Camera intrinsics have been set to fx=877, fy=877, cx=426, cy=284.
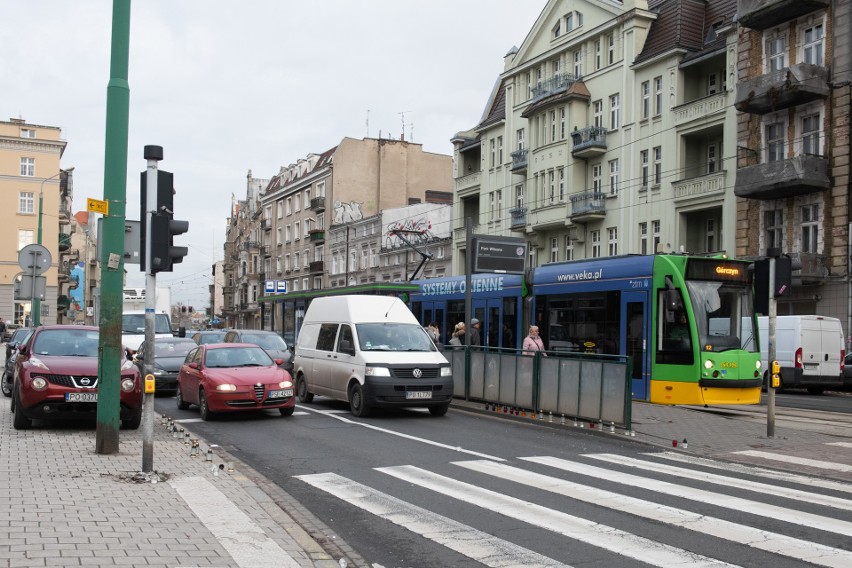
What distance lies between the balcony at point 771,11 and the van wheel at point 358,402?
24896mm

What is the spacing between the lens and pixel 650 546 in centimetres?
693

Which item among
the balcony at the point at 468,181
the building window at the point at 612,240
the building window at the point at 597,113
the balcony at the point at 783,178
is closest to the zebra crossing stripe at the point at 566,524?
the balcony at the point at 783,178

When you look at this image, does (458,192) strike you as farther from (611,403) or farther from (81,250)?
(81,250)

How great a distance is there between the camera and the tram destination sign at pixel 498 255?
68.3ft

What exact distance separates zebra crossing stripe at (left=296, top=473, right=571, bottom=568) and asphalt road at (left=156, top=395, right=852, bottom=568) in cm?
2

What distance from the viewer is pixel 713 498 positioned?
900cm

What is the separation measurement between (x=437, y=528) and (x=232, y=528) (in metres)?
1.73

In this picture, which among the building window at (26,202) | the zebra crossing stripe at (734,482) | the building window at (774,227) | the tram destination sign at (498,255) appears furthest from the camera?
the building window at (26,202)

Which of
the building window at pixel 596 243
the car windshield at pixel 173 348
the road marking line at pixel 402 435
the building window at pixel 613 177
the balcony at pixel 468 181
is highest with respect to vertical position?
the balcony at pixel 468 181

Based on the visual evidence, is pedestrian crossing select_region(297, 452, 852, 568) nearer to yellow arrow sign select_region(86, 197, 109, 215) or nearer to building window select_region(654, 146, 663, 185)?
yellow arrow sign select_region(86, 197, 109, 215)

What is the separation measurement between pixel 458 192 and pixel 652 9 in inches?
688

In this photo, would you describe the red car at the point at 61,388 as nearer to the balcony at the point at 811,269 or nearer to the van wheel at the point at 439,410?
the van wheel at the point at 439,410

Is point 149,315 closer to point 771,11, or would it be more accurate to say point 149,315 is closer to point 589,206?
point 771,11

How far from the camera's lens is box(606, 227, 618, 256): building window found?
136ft
